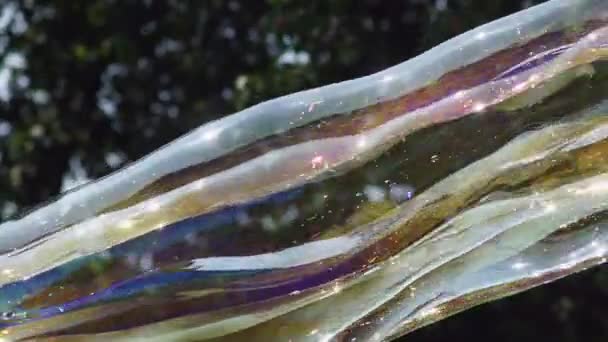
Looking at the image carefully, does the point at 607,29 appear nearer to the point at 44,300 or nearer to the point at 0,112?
the point at 44,300

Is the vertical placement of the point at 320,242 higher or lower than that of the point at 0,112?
lower

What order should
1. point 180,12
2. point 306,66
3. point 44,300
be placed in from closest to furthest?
1. point 44,300
2. point 306,66
3. point 180,12

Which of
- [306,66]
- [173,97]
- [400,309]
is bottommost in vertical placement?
[400,309]

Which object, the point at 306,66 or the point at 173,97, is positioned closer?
the point at 306,66

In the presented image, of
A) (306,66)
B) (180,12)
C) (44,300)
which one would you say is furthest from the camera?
(180,12)

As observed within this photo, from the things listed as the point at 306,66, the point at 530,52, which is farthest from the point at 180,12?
the point at 530,52

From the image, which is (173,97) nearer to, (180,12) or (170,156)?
(180,12)

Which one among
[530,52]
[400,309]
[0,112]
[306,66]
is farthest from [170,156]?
[0,112]
